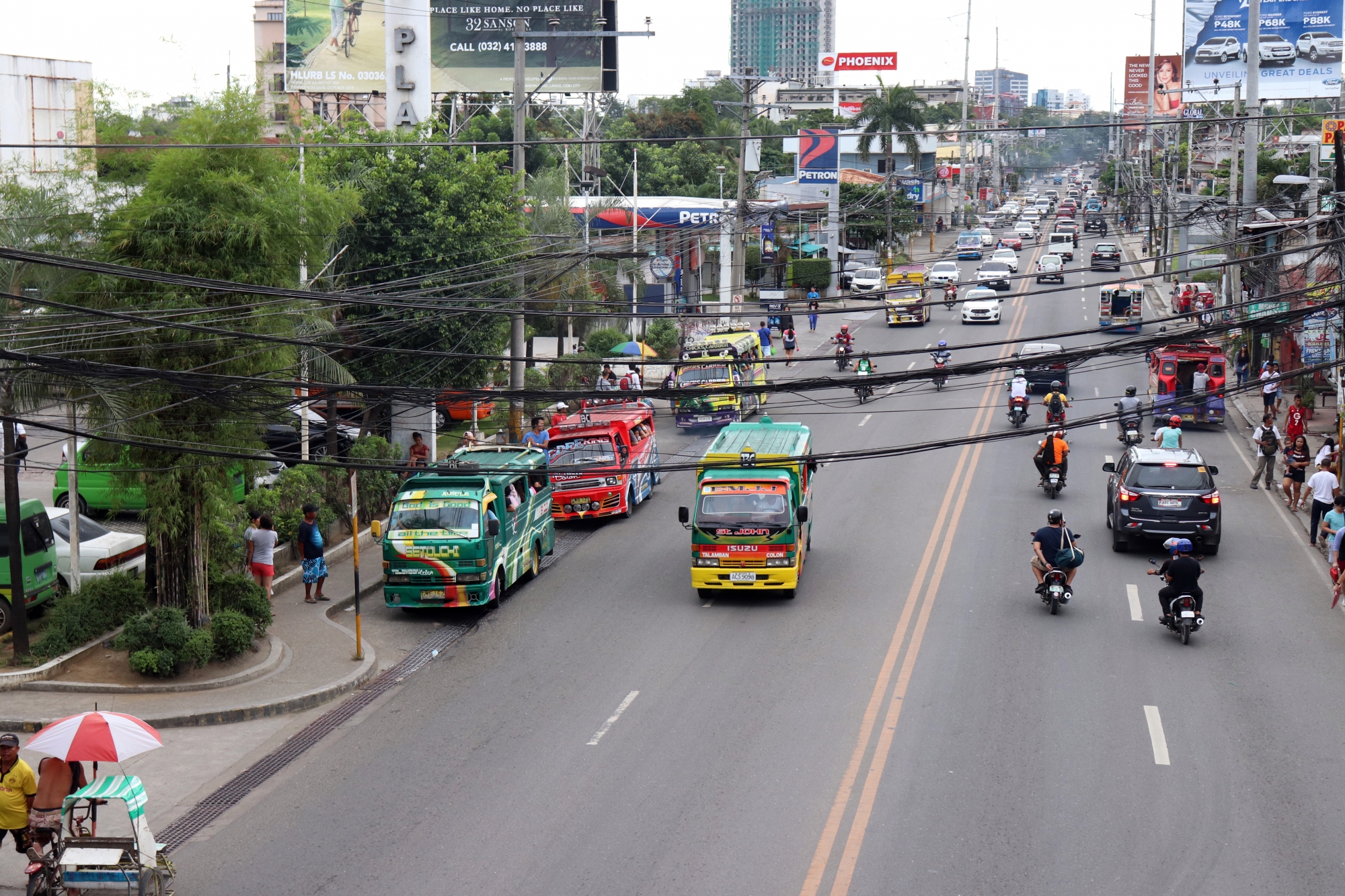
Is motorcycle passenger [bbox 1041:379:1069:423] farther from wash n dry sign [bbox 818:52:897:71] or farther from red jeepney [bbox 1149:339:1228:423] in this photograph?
wash n dry sign [bbox 818:52:897:71]

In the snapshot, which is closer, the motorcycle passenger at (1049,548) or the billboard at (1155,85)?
the motorcycle passenger at (1049,548)

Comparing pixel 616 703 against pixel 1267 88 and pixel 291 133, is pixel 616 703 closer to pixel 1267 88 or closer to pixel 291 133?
pixel 291 133

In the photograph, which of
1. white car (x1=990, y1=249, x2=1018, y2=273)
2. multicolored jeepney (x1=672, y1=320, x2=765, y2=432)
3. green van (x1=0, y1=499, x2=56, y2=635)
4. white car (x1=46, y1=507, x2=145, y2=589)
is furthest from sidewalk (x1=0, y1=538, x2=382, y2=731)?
white car (x1=990, y1=249, x2=1018, y2=273)

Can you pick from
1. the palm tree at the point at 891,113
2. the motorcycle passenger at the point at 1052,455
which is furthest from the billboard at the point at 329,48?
the palm tree at the point at 891,113

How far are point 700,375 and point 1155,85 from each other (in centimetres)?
8152

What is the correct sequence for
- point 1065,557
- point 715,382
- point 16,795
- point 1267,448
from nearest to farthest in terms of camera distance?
1. point 16,795
2. point 1065,557
3. point 1267,448
4. point 715,382

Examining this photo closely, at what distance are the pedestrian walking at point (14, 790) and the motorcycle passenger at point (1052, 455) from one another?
20805 millimetres

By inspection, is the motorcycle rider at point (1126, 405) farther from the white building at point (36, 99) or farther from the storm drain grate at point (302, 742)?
the white building at point (36, 99)

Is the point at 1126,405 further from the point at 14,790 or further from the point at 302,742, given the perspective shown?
the point at 14,790

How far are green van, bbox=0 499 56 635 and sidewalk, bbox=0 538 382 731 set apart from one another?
8.12 feet

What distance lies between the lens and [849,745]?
14.2m

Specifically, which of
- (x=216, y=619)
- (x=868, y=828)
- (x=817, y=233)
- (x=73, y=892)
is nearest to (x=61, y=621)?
(x=216, y=619)

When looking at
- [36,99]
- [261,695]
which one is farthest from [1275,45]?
[261,695]

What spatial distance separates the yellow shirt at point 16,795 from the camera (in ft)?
35.0
